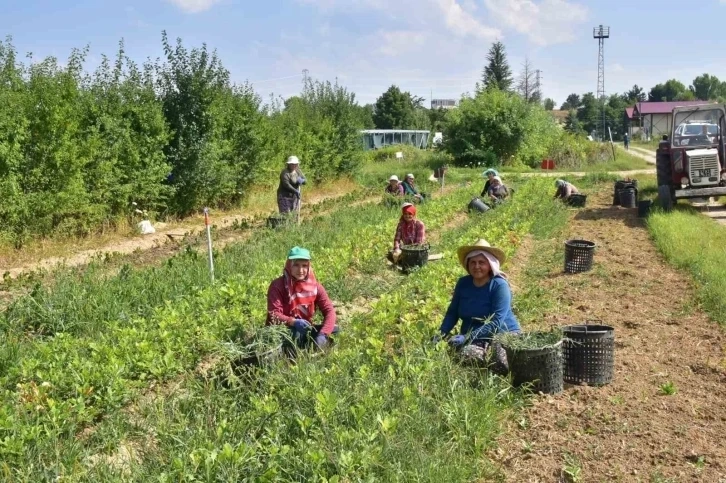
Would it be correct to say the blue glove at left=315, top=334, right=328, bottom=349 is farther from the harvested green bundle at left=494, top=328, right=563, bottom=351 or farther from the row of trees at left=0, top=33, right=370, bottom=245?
the row of trees at left=0, top=33, right=370, bottom=245

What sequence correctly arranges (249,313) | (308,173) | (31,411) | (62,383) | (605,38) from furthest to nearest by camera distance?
(605,38) < (308,173) < (249,313) < (62,383) < (31,411)

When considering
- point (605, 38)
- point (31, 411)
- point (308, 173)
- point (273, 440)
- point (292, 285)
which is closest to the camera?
point (273, 440)

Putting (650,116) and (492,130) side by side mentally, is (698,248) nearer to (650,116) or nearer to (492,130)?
(492,130)

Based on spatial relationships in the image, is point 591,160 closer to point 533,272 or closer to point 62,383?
point 533,272

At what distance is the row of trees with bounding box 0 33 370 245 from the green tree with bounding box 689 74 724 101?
116495 mm

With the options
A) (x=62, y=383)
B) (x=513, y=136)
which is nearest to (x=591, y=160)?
(x=513, y=136)

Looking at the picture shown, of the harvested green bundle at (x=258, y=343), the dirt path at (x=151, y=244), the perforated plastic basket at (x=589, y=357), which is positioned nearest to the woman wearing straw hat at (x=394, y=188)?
the dirt path at (x=151, y=244)

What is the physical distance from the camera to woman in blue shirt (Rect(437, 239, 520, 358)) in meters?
5.03

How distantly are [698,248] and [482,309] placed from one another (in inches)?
242

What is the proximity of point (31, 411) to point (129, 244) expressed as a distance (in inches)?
331

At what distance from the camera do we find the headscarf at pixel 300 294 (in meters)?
5.52

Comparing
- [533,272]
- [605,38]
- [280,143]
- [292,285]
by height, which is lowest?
[533,272]

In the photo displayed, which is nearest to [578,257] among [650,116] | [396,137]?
[396,137]

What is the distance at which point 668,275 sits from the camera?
8688mm
